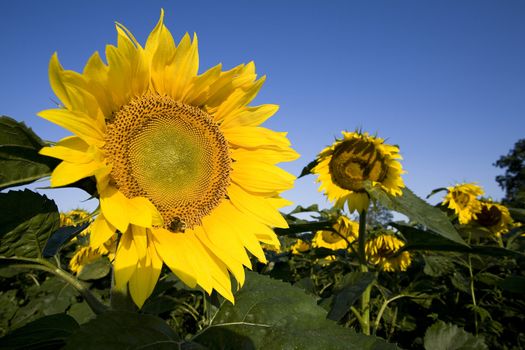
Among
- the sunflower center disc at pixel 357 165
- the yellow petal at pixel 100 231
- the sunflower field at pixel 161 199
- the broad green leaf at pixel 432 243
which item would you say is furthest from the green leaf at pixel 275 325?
the sunflower center disc at pixel 357 165

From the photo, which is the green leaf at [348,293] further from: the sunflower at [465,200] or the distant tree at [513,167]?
the distant tree at [513,167]

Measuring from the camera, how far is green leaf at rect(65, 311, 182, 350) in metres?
1.00

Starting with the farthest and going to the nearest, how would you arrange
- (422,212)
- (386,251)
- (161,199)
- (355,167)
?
(386,251), (355,167), (422,212), (161,199)

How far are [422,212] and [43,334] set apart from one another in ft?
6.56

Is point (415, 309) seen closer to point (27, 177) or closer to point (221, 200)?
→ point (221, 200)

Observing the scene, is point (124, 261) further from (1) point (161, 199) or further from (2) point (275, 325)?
(2) point (275, 325)

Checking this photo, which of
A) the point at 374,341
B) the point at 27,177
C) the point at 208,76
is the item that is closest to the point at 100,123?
the point at 27,177

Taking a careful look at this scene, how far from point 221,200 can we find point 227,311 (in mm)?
425

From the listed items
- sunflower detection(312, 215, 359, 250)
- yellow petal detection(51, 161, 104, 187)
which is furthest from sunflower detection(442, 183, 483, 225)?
yellow petal detection(51, 161, 104, 187)

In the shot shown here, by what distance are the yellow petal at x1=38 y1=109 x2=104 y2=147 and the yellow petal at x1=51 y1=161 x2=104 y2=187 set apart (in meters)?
0.09

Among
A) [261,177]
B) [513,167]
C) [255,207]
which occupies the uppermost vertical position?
[513,167]

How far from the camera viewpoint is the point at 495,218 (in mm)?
5676

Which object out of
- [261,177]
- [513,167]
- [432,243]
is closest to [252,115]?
[261,177]

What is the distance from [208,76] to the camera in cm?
143
